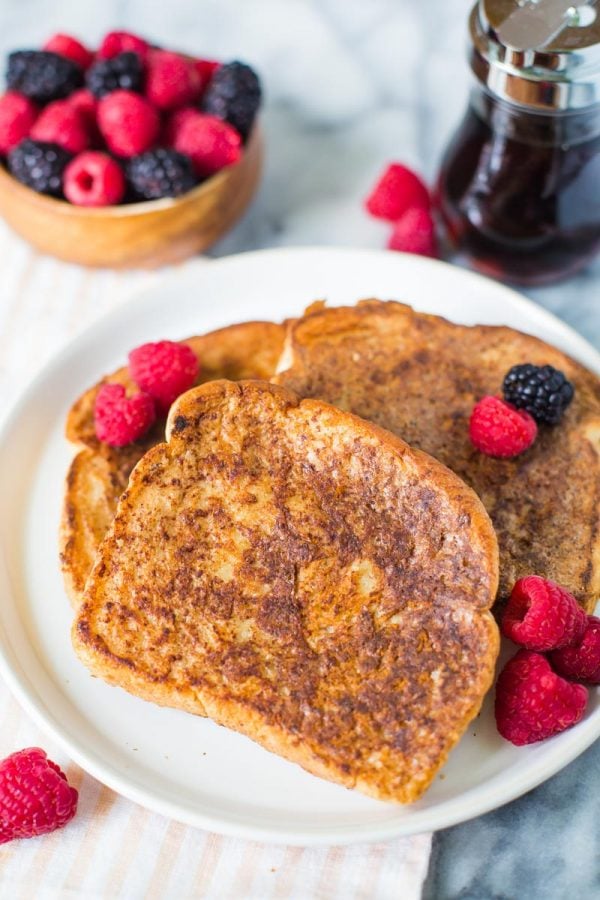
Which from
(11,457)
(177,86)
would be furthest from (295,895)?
(177,86)

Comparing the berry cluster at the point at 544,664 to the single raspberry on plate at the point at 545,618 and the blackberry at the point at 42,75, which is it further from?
the blackberry at the point at 42,75

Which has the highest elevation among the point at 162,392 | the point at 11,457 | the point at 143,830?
the point at 162,392

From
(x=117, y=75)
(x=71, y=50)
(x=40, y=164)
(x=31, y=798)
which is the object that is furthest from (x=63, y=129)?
(x=31, y=798)

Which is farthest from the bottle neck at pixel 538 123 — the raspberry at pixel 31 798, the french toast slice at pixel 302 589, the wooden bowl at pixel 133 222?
the raspberry at pixel 31 798

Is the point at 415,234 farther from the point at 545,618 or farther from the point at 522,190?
the point at 545,618

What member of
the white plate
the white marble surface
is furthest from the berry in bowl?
the white marble surface

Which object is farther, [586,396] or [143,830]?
[586,396]

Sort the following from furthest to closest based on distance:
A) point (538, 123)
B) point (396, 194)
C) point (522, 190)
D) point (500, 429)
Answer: point (396, 194), point (522, 190), point (538, 123), point (500, 429)

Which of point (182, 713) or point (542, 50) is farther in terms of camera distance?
Result: point (542, 50)

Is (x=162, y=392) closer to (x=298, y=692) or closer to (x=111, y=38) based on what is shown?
(x=298, y=692)
